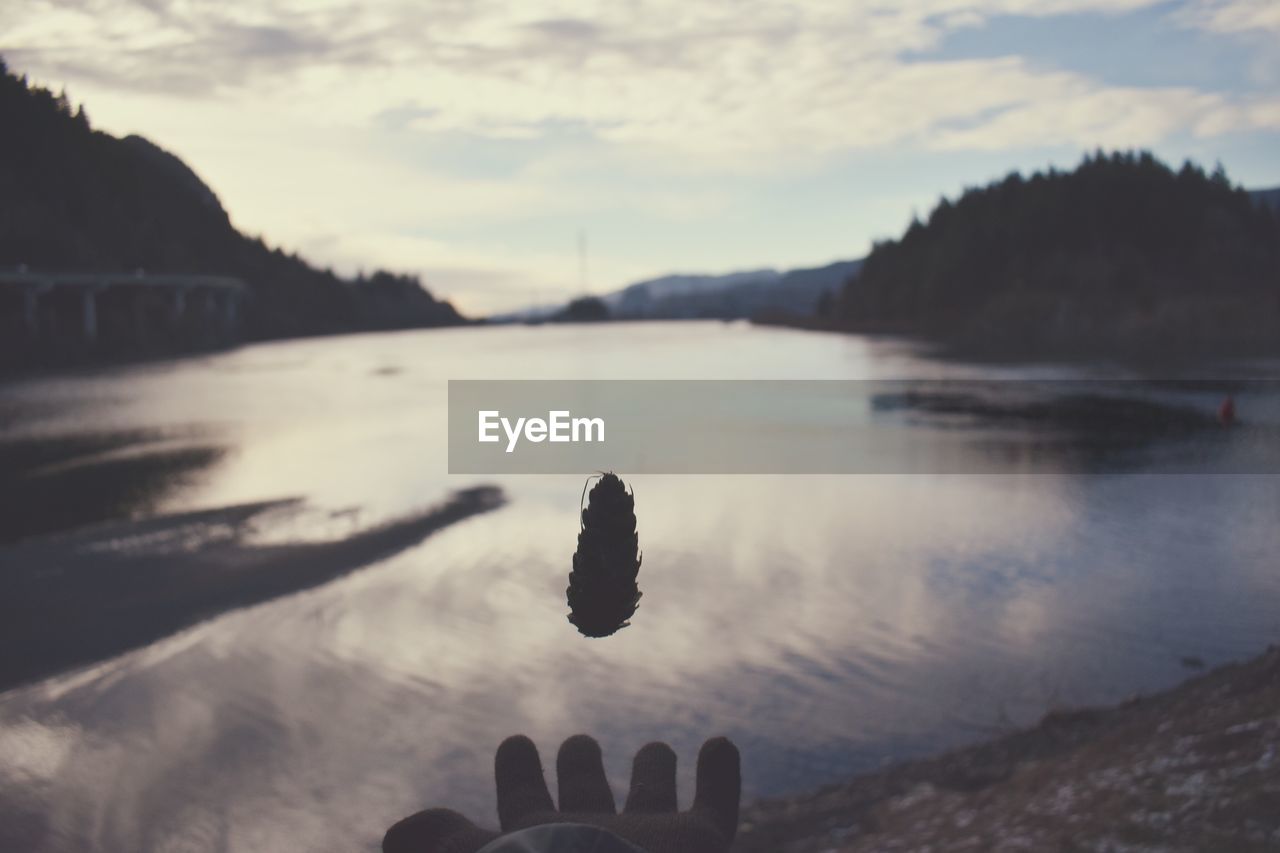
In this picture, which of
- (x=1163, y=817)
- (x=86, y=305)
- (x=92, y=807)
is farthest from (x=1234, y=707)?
(x=86, y=305)

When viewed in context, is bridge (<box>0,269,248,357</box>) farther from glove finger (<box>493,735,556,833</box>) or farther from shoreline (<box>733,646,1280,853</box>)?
glove finger (<box>493,735,556,833</box>)

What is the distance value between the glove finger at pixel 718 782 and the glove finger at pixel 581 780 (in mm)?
336

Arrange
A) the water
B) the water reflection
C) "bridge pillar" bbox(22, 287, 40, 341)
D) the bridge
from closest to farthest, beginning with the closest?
the water
the water reflection
"bridge pillar" bbox(22, 287, 40, 341)
the bridge

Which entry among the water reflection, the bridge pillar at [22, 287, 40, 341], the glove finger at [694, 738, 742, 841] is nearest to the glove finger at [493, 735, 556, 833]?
the glove finger at [694, 738, 742, 841]

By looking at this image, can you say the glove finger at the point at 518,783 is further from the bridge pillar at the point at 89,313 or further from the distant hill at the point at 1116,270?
the bridge pillar at the point at 89,313

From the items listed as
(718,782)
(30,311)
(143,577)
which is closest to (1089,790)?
A: (718,782)

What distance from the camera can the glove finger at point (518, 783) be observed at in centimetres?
339

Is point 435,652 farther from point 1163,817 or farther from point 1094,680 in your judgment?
point 1163,817

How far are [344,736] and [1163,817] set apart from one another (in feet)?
34.0

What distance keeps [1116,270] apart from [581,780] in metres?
156

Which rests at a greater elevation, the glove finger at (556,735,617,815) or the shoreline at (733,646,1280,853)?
the glove finger at (556,735,617,815)

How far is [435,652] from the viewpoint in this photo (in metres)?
17.2

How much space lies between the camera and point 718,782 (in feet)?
11.2

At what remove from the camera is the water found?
12312 millimetres
